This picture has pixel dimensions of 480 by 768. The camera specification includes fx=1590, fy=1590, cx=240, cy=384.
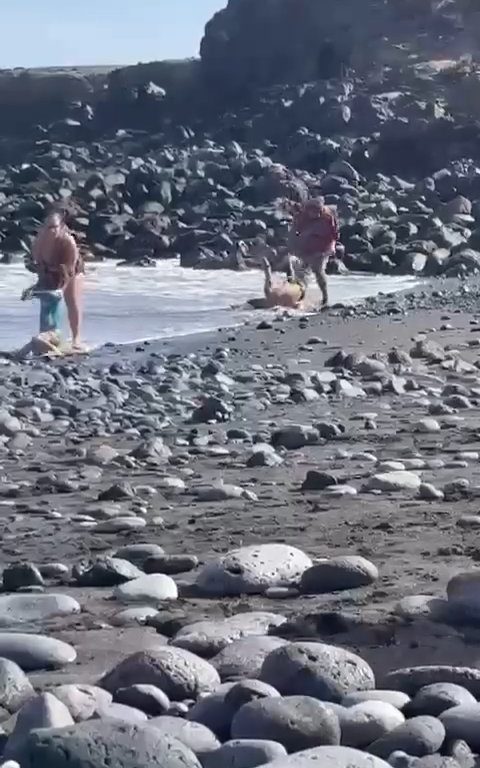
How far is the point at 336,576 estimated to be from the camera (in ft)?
15.7

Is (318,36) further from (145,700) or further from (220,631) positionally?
(145,700)

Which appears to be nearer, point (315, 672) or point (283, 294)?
point (315, 672)

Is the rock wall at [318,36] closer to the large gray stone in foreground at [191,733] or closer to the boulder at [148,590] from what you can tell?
the boulder at [148,590]

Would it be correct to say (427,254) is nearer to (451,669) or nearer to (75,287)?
(75,287)

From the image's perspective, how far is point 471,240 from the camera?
24.1 metres

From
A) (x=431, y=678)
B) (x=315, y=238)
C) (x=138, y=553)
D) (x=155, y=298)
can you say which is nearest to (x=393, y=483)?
(x=138, y=553)

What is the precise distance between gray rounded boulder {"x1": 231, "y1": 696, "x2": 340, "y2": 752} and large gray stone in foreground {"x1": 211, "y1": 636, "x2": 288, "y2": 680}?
515 millimetres

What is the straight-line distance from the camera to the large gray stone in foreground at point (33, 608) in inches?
179

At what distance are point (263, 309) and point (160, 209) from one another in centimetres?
1457

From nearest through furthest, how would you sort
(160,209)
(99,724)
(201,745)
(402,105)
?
(99,724)
(201,745)
(160,209)
(402,105)

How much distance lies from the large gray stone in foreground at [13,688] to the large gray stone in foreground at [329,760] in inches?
36.8

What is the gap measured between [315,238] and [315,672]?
12.8m

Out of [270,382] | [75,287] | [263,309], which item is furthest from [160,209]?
[270,382]

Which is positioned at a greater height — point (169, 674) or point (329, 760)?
point (329, 760)
